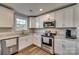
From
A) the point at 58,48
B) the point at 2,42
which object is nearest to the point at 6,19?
the point at 2,42

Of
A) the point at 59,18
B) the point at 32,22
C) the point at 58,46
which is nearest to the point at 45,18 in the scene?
the point at 59,18

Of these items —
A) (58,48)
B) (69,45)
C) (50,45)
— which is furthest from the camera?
(50,45)

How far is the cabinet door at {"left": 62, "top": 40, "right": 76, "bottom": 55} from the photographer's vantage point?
2.22 metres

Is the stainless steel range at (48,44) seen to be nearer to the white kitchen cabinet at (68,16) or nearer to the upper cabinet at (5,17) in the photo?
the white kitchen cabinet at (68,16)

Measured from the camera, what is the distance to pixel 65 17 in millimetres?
2674

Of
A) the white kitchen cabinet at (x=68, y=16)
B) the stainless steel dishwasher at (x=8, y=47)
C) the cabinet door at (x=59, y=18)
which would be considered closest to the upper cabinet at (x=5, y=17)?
the stainless steel dishwasher at (x=8, y=47)

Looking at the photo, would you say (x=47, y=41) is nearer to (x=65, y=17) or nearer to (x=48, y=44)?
(x=48, y=44)

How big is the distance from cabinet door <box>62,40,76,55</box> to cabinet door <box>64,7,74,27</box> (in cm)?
58

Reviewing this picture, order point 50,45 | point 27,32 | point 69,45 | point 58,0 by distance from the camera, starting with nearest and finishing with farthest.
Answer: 1. point 58,0
2. point 69,45
3. point 50,45
4. point 27,32

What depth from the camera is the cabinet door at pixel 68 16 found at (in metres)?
2.45

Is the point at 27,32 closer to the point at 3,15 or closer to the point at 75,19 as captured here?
the point at 3,15

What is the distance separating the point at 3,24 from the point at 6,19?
0.24 m

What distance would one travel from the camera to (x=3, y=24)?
2.61m

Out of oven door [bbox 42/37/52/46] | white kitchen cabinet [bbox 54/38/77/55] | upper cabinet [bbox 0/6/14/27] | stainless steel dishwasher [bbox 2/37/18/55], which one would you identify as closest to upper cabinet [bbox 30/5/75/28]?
white kitchen cabinet [bbox 54/38/77/55]
